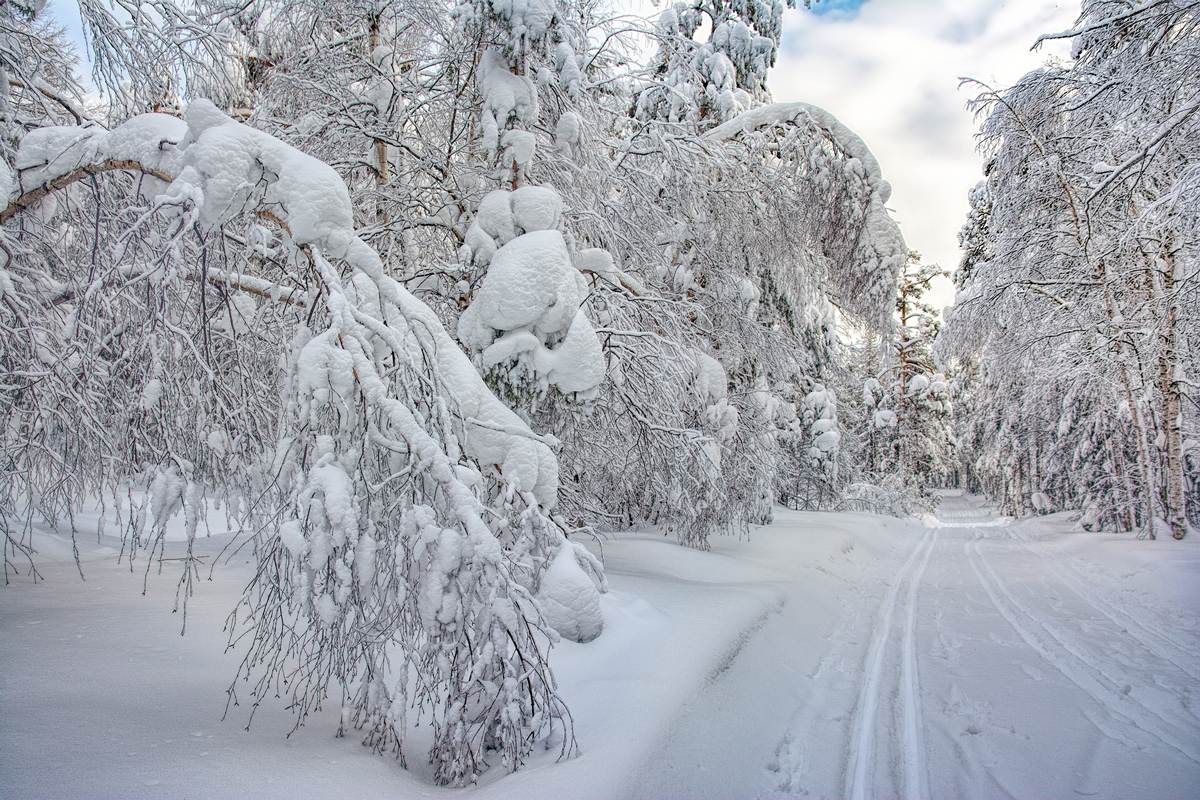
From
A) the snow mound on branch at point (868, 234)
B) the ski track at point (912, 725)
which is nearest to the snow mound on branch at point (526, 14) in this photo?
the snow mound on branch at point (868, 234)

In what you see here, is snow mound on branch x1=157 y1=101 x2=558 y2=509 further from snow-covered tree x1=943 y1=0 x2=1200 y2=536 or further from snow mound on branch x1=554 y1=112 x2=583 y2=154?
snow-covered tree x1=943 y1=0 x2=1200 y2=536

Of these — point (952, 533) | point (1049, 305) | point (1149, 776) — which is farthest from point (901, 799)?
point (952, 533)

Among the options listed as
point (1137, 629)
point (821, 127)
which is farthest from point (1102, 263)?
point (1137, 629)

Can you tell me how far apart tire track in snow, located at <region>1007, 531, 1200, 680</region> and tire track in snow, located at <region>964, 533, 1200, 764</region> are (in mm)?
700

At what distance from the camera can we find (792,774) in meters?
3.38

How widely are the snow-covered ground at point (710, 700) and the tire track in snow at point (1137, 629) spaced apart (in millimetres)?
40

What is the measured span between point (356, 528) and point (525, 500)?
38.2 inches

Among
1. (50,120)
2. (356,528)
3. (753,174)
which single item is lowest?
(356,528)

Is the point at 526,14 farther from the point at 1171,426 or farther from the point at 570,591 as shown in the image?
the point at 1171,426

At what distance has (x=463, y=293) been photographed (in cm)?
494

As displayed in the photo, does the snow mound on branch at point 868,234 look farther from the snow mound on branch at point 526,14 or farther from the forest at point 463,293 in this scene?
the snow mound on branch at point 526,14

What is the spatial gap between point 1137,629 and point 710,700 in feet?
19.1

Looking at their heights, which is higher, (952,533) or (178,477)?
(178,477)

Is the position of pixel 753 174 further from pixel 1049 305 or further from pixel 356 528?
pixel 1049 305
